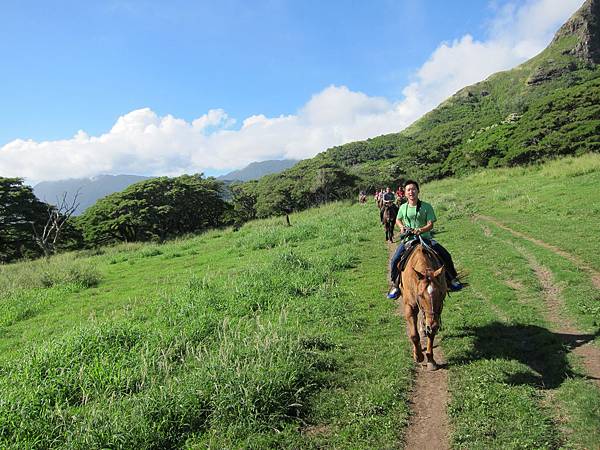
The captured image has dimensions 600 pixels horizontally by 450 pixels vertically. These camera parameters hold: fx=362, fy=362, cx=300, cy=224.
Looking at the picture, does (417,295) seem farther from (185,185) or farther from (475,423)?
(185,185)

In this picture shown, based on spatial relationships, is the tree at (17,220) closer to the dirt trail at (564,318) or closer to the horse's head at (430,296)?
the horse's head at (430,296)

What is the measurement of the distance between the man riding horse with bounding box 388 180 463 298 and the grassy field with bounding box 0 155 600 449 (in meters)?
1.09

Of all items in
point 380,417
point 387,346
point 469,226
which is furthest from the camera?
point 469,226

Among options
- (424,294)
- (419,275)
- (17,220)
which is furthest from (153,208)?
(424,294)

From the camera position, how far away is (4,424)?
17.0 ft

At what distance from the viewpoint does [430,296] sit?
232 inches

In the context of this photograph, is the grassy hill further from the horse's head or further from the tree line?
the horse's head

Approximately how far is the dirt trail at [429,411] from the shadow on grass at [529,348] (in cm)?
64

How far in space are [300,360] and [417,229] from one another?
11.8 feet

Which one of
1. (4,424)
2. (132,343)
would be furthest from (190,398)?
(132,343)

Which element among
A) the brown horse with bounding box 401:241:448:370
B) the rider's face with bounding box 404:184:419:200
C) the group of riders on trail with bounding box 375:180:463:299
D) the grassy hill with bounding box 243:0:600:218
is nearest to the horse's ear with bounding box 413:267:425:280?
the brown horse with bounding box 401:241:448:370

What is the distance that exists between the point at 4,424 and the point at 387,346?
Answer: 6.43 m

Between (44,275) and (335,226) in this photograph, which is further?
(335,226)

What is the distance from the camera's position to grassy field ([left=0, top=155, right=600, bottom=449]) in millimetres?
4910
